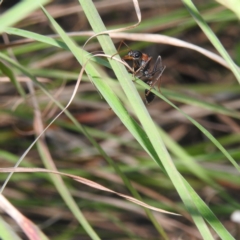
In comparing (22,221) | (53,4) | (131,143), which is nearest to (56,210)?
(131,143)

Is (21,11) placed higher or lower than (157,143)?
higher

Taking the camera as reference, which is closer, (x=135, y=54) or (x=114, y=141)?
(x=135, y=54)

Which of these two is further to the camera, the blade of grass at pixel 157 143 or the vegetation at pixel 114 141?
the vegetation at pixel 114 141

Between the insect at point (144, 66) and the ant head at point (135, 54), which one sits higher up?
the ant head at point (135, 54)

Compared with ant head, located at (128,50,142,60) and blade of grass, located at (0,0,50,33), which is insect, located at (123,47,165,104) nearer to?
ant head, located at (128,50,142,60)

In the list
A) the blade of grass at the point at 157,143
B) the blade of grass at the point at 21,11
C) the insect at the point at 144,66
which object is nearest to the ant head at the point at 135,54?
the insect at the point at 144,66

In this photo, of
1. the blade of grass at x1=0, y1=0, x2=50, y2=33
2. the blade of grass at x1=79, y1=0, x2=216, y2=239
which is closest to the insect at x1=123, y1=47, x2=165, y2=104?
the blade of grass at x1=79, y1=0, x2=216, y2=239

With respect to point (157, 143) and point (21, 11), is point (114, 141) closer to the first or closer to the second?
point (157, 143)

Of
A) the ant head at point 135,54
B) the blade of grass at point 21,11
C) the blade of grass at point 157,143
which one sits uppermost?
the ant head at point 135,54

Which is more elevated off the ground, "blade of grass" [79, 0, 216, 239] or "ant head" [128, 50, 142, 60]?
"ant head" [128, 50, 142, 60]

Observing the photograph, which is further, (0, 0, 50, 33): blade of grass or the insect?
the insect

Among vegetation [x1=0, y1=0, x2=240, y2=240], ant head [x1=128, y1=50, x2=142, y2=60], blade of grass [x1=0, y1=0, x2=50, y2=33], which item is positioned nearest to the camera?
blade of grass [x1=0, y1=0, x2=50, y2=33]

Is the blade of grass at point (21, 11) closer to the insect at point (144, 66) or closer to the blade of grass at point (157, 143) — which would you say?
the blade of grass at point (157, 143)

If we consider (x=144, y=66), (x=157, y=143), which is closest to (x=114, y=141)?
(x=144, y=66)
